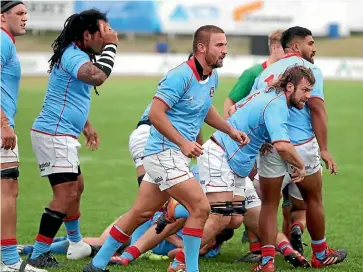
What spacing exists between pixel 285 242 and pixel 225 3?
46.3 meters

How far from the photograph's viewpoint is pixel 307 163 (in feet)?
26.7

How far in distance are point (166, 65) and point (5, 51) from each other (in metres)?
33.3

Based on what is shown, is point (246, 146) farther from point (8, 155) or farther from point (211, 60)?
point (8, 155)

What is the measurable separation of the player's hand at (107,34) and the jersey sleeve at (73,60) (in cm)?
25

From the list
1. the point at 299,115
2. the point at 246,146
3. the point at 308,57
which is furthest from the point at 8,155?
the point at 308,57

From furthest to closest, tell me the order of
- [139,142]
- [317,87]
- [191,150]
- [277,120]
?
[139,142]
[317,87]
[277,120]
[191,150]

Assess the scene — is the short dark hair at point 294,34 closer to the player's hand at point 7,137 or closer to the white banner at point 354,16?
the player's hand at point 7,137

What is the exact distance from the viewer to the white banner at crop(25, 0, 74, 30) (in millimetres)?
53281

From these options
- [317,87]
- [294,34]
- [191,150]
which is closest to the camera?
[191,150]

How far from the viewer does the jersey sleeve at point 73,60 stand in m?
7.69

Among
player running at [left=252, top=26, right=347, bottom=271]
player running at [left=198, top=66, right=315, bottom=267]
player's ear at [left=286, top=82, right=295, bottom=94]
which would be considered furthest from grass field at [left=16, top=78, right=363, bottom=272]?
player's ear at [left=286, top=82, right=295, bottom=94]

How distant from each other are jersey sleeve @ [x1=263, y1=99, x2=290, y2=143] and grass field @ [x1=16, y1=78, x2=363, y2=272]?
1373 mm

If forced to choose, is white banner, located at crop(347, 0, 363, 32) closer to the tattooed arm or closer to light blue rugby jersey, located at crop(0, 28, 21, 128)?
the tattooed arm

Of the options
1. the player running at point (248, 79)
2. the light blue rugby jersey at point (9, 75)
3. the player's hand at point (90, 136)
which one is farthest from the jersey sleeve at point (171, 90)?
the player running at point (248, 79)
